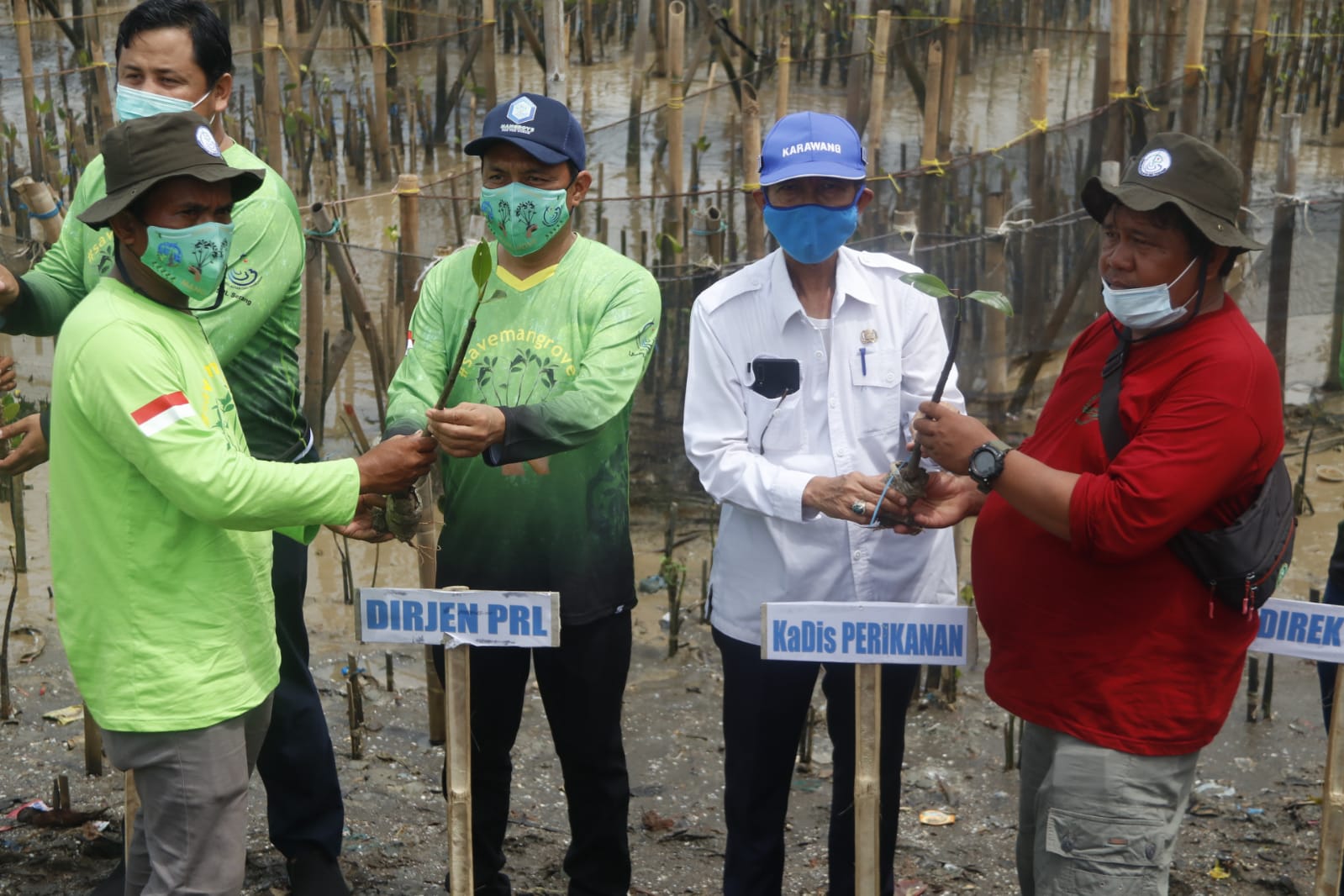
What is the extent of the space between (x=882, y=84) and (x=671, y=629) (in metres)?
3.82

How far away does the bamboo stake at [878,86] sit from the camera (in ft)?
25.4

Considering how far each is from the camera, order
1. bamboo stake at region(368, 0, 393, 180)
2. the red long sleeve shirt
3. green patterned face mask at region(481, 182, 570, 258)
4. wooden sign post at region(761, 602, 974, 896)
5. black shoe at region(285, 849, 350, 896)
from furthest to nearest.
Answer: bamboo stake at region(368, 0, 393, 180)
black shoe at region(285, 849, 350, 896)
green patterned face mask at region(481, 182, 570, 258)
wooden sign post at region(761, 602, 974, 896)
the red long sleeve shirt

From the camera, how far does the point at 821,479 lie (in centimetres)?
329

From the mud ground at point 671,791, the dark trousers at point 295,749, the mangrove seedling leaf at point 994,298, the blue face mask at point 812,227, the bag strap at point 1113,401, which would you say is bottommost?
the mud ground at point 671,791

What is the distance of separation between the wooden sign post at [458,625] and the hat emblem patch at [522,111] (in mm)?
1087

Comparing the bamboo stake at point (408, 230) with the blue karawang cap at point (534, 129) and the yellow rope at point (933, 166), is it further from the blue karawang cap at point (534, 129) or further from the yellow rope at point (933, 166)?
the yellow rope at point (933, 166)

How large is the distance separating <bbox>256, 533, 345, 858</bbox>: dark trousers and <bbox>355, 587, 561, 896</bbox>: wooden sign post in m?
0.66

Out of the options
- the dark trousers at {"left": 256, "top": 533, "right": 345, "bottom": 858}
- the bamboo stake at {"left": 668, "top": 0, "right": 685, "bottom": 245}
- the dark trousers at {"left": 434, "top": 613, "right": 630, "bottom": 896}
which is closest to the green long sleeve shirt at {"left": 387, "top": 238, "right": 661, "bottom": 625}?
the dark trousers at {"left": 434, "top": 613, "right": 630, "bottom": 896}

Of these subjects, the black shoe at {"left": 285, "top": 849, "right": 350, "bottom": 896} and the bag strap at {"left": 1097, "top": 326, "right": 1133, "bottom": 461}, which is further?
the black shoe at {"left": 285, "top": 849, "right": 350, "bottom": 896}

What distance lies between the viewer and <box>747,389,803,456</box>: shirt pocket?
342 centimetres

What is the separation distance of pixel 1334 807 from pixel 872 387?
52.5 inches

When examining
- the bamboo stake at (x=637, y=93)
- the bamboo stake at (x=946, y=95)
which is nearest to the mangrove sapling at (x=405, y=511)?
the bamboo stake at (x=946, y=95)

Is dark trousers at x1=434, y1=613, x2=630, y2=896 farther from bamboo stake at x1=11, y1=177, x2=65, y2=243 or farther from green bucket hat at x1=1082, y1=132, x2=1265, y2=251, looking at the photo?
bamboo stake at x1=11, y1=177, x2=65, y2=243

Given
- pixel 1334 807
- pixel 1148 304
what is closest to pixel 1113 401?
pixel 1148 304
